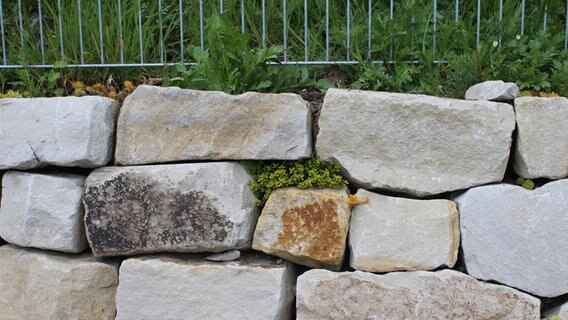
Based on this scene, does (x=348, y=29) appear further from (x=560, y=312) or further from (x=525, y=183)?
(x=560, y=312)

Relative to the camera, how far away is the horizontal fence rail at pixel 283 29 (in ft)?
10.9

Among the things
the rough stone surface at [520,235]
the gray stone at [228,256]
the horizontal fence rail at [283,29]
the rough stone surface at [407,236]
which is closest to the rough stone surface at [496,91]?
the horizontal fence rail at [283,29]

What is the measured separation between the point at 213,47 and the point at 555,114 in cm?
158

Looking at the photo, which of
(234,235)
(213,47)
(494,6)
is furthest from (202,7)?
(494,6)

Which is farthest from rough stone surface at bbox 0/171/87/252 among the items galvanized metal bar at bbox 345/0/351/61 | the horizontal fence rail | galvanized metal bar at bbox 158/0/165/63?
galvanized metal bar at bbox 345/0/351/61

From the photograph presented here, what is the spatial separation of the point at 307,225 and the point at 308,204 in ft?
0.31

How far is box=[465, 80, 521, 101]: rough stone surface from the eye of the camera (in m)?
3.01

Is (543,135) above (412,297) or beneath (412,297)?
above

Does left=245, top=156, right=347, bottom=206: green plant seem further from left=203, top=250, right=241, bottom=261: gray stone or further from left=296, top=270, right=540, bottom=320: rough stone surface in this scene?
left=296, top=270, right=540, bottom=320: rough stone surface

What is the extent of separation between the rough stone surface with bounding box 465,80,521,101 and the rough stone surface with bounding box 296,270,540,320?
2.65 ft

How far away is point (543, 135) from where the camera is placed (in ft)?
9.67

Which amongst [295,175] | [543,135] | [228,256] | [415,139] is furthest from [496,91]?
A: [228,256]

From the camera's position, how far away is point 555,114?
2.94 meters

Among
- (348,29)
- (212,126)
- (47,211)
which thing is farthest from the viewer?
(348,29)
